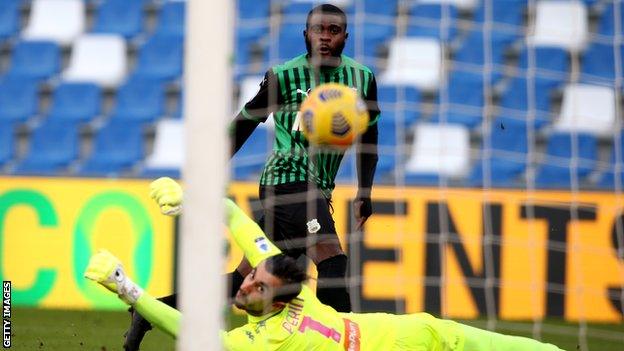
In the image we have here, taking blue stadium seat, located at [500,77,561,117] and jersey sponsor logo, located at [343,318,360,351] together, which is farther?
blue stadium seat, located at [500,77,561,117]

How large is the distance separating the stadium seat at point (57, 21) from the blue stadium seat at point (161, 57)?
0.78 meters

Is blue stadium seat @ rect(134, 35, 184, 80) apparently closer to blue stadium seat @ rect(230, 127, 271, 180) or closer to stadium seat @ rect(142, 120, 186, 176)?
stadium seat @ rect(142, 120, 186, 176)

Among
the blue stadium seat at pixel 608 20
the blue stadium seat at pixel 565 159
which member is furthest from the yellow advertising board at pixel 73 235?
the blue stadium seat at pixel 608 20

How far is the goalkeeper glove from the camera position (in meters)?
4.42

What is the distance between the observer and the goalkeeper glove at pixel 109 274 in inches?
174

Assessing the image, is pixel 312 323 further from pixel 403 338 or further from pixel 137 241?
pixel 137 241

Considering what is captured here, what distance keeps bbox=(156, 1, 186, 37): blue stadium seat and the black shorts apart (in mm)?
7105

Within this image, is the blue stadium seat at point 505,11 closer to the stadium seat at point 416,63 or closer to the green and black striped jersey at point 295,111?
the stadium seat at point 416,63

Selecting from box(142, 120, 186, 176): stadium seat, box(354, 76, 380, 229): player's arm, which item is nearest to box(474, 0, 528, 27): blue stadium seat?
box(142, 120, 186, 176): stadium seat

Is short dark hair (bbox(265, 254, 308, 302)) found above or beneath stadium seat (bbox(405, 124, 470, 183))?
beneath

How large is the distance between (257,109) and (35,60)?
7.31 meters

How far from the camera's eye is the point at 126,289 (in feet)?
14.9

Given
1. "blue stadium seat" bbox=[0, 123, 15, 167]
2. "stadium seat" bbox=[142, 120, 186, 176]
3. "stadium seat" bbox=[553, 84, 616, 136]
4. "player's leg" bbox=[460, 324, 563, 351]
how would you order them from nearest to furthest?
"player's leg" bbox=[460, 324, 563, 351], "stadium seat" bbox=[553, 84, 616, 136], "stadium seat" bbox=[142, 120, 186, 176], "blue stadium seat" bbox=[0, 123, 15, 167]

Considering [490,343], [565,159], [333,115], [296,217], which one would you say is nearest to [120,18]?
[565,159]
